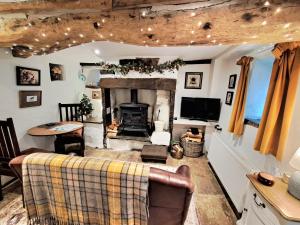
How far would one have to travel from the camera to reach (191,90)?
12.9 ft

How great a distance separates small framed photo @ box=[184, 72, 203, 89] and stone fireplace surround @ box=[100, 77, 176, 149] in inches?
20.5

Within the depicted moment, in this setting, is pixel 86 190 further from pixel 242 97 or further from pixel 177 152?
pixel 177 152

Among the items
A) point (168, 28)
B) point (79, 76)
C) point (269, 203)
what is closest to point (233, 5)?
point (168, 28)

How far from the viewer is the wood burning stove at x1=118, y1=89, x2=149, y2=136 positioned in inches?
154

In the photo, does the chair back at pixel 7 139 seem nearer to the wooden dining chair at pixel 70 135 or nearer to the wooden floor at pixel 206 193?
the wooden dining chair at pixel 70 135

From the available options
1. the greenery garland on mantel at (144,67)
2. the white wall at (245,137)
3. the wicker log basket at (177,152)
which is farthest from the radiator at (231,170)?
the greenery garland on mantel at (144,67)

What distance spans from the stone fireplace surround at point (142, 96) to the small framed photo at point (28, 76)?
1.26 meters

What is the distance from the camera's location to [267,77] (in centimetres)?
227

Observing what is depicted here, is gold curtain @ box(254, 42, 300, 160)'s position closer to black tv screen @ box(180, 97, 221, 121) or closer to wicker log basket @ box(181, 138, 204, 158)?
black tv screen @ box(180, 97, 221, 121)

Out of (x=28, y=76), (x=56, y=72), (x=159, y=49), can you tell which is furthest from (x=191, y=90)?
(x=28, y=76)

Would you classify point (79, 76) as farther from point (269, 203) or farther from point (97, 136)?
point (269, 203)

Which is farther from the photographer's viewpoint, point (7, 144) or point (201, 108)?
point (201, 108)

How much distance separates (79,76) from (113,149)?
212 cm

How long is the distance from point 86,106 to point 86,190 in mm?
3042
